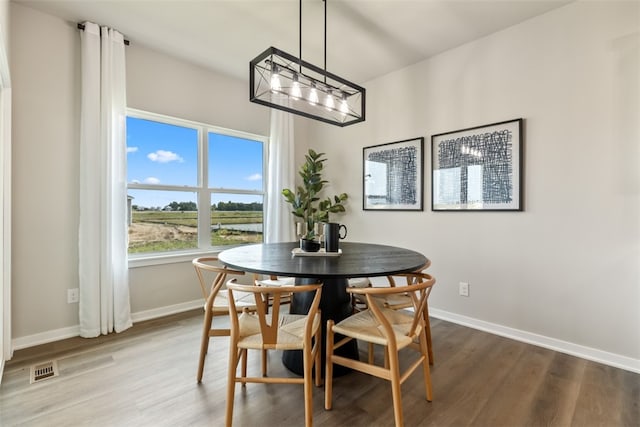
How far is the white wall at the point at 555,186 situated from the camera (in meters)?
2.16

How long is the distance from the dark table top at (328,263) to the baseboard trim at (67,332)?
1.60 meters

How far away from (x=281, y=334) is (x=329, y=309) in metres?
0.46

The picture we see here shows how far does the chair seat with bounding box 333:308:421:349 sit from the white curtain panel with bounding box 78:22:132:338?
87.4 inches

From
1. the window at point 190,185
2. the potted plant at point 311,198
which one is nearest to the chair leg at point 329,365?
the potted plant at point 311,198

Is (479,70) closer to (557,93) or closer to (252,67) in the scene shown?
(557,93)

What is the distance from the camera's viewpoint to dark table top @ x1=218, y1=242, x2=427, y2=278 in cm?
153

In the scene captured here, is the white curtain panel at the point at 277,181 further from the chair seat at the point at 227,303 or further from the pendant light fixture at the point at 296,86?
the chair seat at the point at 227,303

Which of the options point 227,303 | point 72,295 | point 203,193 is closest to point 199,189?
point 203,193

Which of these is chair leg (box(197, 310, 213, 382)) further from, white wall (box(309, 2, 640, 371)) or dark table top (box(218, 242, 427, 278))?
white wall (box(309, 2, 640, 371))

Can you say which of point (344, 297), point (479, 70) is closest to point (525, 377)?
point (344, 297)

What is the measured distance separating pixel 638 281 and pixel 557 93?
4.93 feet

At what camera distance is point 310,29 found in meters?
2.69

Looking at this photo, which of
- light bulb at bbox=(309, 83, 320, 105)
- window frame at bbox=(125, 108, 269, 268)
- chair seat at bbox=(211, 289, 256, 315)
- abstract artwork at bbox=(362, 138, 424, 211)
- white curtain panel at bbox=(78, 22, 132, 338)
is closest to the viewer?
chair seat at bbox=(211, 289, 256, 315)

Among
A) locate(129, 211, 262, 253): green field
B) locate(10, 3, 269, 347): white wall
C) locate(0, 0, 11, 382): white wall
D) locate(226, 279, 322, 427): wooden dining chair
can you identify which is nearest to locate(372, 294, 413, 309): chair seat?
locate(226, 279, 322, 427): wooden dining chair
